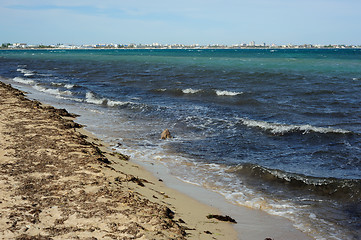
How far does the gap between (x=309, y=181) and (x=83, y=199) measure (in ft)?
18.7

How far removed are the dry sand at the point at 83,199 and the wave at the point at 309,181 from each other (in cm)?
264

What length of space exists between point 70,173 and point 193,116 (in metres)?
10.6

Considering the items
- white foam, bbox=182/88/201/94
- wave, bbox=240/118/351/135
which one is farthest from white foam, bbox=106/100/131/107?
wave, bbox=240/118/351/135

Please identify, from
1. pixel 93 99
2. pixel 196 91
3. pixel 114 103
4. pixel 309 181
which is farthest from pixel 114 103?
pixel 309 181

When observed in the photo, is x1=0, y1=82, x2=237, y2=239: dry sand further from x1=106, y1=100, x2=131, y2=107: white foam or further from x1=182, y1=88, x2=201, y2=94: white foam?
x1=182, y1=88, x2=201, y2=94: white foam

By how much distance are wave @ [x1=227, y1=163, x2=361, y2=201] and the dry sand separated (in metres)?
2.64

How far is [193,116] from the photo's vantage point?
57.4 ft

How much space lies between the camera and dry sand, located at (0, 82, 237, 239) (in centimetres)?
526

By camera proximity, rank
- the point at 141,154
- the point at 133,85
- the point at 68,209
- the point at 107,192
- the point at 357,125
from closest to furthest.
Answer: the point at 68,209
the point at 107,192
the point at 141,154
the point at 357,125
the point at 133,85

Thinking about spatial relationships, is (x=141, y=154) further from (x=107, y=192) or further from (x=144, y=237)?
(x=144, y=237)

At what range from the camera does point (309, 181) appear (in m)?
8.95

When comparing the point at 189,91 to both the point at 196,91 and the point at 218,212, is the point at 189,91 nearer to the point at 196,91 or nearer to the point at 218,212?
the point at 196,91

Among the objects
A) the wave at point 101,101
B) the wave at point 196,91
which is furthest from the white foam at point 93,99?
the wave at point 196,91

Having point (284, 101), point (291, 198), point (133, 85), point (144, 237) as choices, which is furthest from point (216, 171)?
point (133, 85)
